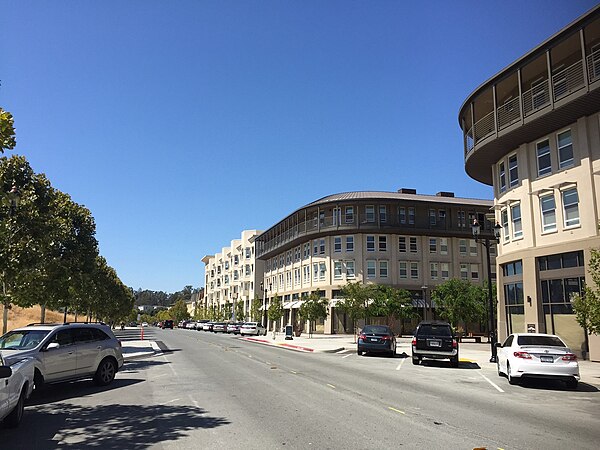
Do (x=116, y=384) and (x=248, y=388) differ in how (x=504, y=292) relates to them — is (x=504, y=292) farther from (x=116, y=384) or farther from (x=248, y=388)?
(x=116, y=384)

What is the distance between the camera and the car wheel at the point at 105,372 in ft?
46.8

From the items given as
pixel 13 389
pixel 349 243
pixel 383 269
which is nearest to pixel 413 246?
pixel 383 269

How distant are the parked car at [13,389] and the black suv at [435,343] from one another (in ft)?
53.6

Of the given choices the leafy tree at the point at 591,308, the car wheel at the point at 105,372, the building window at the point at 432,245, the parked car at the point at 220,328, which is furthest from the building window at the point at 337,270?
the car wheel at the point at 105,372

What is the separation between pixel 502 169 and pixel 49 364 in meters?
28.2

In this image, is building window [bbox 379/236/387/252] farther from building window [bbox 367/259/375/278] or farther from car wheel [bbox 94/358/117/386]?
car wheel [bbox 94/358/117/386]

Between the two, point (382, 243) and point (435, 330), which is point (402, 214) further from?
point (435, 330)

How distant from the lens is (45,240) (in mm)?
19062

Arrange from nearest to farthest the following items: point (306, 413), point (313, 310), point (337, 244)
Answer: point (306, 413), point (313, 310), point (337, 244)

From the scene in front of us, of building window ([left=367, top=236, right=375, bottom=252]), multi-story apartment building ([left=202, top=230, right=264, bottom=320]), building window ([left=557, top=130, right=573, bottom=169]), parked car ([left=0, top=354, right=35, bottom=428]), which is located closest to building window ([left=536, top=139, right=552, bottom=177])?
building window ([left=557, top=130, right=573, bottom=169])

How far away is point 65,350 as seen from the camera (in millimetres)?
13172

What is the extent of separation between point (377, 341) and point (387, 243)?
35.8m

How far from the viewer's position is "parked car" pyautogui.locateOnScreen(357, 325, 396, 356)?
88.0 feet

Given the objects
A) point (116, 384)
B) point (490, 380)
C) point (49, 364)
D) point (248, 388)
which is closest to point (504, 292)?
point (490, 380)
